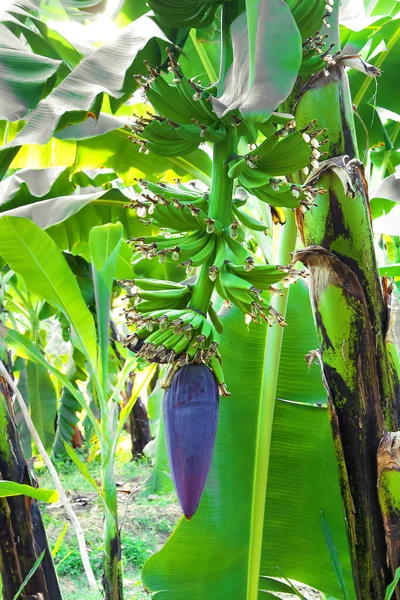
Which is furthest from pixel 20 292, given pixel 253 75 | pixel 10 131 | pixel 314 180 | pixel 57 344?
pixel 57 344

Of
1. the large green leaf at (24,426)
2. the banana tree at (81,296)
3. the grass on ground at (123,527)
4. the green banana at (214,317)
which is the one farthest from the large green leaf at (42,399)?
the green banana at (214,317)

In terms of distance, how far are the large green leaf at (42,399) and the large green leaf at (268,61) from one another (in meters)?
2.98

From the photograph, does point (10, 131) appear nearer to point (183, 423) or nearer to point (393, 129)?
point (183, 423)

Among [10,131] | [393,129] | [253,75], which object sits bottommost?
[253,75]

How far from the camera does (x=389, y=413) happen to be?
742mm

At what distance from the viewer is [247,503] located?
3.38 ft

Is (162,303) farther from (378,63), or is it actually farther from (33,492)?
(378,63)

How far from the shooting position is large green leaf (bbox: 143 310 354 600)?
3.34 feet

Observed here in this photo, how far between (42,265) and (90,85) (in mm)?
526

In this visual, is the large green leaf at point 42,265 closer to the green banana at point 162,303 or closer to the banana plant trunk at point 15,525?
the banana plant trunk at point 15,525

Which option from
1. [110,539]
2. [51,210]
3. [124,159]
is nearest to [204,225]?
[51,210]

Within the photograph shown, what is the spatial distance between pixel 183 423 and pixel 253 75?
0.28 meters

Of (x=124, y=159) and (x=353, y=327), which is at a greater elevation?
(x=124, y=159)

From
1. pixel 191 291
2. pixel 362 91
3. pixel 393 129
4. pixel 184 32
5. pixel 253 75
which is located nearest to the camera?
pixel 253 75
